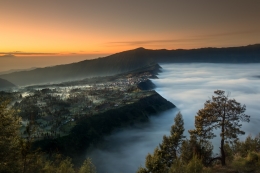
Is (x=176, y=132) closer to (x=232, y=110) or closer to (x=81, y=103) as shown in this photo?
(x=232, y=110)

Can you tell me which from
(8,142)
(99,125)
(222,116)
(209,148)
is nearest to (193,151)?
(209,148)

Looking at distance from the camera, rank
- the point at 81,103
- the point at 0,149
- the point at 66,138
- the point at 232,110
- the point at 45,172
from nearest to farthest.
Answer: the point at 0,149
the point at 45,172
the point at 232,110
the point at 66,138
the point at 81,103

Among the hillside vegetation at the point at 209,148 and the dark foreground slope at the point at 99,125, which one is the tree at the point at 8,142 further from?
the dark foreground slope at the point at 99,125

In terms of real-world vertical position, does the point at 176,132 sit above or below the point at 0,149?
below

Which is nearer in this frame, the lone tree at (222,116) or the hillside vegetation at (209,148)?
the hillside vegetation at (209,148)

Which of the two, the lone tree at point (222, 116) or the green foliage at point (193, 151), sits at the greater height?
the lone tree at point (222, 116)

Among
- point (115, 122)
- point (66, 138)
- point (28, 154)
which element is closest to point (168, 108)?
point (115, 122)

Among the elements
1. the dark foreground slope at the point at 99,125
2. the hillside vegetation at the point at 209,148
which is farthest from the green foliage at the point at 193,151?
the dark foreground slope at the point at 99,125

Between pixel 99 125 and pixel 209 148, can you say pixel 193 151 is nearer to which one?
pixel 209 148
